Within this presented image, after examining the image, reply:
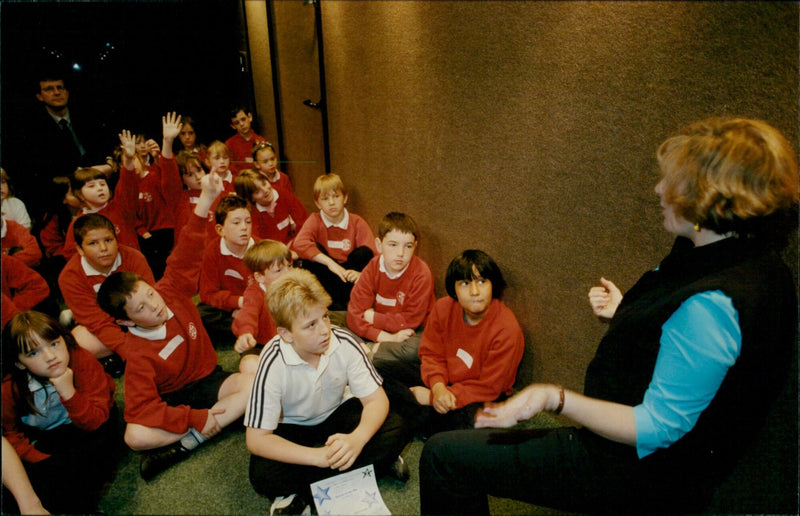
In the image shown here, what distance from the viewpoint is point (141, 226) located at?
362 cm

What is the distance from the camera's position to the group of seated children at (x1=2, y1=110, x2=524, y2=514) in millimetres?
1607

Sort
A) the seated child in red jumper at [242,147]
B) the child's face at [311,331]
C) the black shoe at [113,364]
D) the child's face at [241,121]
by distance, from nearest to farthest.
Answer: the child's face at [311,331] < the black shoe at [113,364] < the child's face at [241,121] < the seated child in red jumper at [242,147]

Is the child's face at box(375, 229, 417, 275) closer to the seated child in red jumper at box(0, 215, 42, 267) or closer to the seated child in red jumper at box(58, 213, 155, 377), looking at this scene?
the seated child in red jumper at box(58, 213, 155, 377)

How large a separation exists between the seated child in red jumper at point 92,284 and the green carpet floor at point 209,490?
75 centimetres

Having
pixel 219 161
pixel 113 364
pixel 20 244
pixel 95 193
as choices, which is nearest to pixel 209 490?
pixel 113 364

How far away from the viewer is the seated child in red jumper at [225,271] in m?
2.65

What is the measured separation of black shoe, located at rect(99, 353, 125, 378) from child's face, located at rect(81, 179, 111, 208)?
1.17 metres

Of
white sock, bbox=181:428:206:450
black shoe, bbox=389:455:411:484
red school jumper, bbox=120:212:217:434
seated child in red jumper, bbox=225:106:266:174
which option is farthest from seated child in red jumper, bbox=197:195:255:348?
seated child in red jumper, bbox=225:106:266:174

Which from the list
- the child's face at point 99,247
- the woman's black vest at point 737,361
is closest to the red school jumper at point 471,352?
the woman's black vest at point 737,361

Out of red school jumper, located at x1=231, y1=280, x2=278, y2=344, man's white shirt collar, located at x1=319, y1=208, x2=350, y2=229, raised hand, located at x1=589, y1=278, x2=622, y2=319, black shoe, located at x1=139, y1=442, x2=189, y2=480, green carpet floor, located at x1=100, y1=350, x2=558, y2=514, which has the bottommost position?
green carpet floor, located at x1=100, y1=350, x2=558, y2=514

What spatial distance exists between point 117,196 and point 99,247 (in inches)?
Answer: 45.3

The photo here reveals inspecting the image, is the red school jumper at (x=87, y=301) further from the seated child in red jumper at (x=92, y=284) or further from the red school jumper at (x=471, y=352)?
the red school jumper at (x=471, y=352)

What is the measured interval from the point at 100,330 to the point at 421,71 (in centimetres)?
239

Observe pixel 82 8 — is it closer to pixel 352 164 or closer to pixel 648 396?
pixel 352 164
